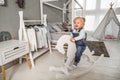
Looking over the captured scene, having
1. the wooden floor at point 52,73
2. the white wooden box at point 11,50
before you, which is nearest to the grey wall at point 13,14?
the white wooden box at point 11,50

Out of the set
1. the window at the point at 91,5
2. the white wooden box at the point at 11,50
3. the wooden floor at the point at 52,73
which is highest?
the window at the point at 91,5

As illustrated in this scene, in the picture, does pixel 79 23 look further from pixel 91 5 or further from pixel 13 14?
pixel 91 5

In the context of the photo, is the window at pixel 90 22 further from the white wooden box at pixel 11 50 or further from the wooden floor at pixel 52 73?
the white wooden box at pixel 11 50

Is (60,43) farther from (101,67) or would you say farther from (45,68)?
(101,67)

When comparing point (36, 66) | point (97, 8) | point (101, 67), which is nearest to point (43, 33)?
point (36, 66)

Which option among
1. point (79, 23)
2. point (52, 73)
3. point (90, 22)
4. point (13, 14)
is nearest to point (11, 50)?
point (52, 73)

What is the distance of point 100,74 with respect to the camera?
2160 millimetres

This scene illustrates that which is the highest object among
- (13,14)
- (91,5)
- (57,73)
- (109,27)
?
(91,5)

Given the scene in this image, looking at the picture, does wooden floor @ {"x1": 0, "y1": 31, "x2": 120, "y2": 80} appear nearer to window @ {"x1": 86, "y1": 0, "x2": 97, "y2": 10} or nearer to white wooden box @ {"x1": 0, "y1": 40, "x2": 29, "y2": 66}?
white wooden box @ {"x1": 0, "y1": 40, "x2": 29, "y2": 66}

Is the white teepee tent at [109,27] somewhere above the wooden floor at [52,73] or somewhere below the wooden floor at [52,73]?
above

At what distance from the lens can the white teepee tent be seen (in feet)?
15.5

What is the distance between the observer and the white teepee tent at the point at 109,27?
471 centimetres

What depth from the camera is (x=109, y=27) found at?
16.5ft

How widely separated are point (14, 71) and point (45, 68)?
55 centimetres
